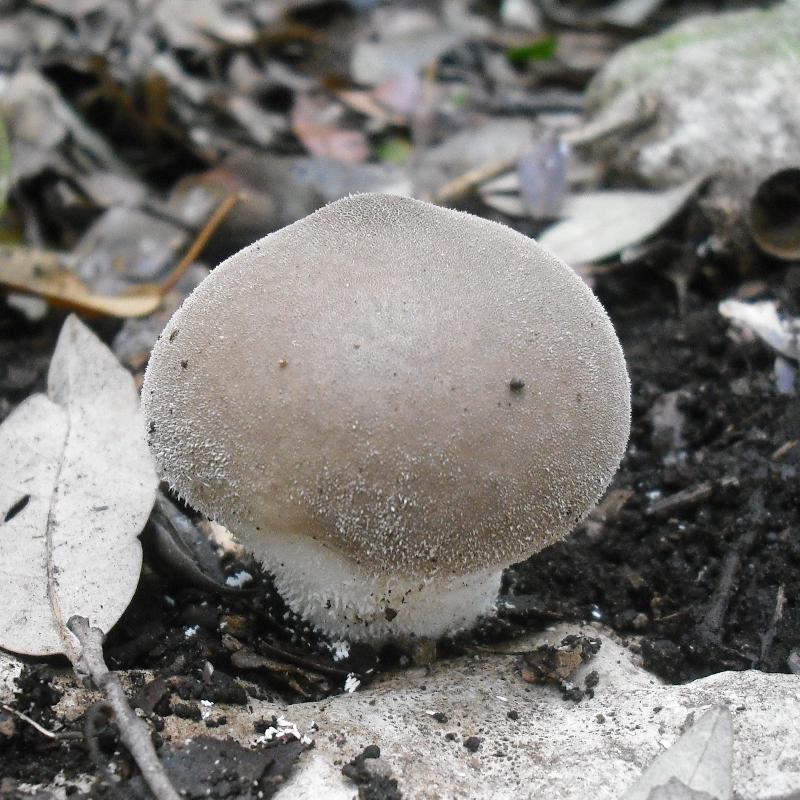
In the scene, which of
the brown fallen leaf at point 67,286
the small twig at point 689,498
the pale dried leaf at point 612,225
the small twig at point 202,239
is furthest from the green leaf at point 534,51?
the small twig at point 689,498

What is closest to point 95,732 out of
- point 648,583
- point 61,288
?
point 648,583

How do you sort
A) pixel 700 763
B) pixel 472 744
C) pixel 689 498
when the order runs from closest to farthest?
pixel 700 763 → pixel 472 744 → pixel 689 498

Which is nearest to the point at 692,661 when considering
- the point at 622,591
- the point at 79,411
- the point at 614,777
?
the point at 622,591

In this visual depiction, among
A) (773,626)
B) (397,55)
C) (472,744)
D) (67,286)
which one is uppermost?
(67,286)

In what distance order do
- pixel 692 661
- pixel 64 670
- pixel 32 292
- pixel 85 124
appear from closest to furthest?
pixel 64 670 → pixel 692 661 → pixel 32 292 → pixel 85 124

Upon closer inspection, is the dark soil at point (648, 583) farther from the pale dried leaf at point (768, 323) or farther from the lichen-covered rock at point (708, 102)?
the lichen-covered rock at point (708, 102)

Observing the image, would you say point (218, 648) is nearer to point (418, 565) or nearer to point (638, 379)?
point (418, 565)

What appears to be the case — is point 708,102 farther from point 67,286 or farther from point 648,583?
point 67,286
